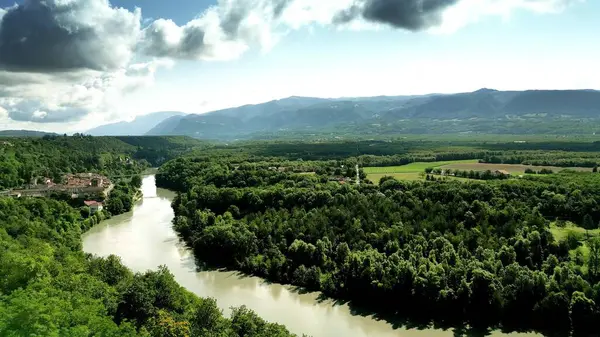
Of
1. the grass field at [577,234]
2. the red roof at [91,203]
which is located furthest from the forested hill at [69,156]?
the grass field at [577,234]

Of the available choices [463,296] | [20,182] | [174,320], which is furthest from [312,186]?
[20,182]

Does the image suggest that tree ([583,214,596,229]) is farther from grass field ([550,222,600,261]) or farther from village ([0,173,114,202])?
village ([0,173,114,202])

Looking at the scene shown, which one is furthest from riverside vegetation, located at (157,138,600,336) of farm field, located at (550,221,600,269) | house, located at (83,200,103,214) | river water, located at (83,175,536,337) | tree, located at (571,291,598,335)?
house, located at (83,200,103,214)

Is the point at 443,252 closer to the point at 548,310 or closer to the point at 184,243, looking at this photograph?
the point at 548,310

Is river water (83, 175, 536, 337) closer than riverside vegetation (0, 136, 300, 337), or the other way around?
riverside vegetation (0, 136, 300, 337)

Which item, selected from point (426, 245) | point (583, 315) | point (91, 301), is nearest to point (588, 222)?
point (426, 245)

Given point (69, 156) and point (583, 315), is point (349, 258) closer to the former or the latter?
point (583, 315)

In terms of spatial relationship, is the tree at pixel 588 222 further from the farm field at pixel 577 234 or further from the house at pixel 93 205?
the house at pixel 93 205
